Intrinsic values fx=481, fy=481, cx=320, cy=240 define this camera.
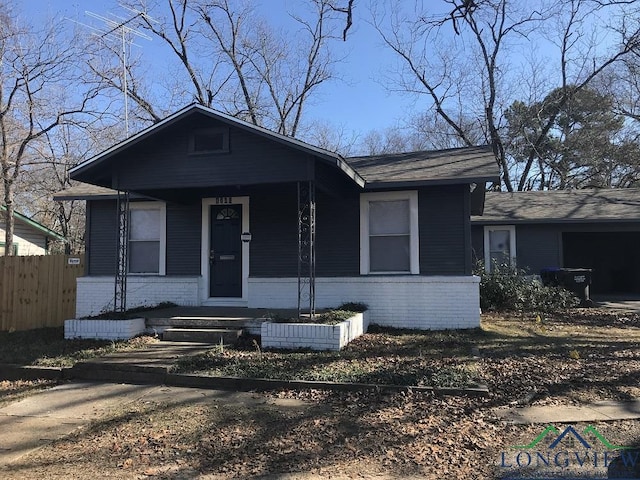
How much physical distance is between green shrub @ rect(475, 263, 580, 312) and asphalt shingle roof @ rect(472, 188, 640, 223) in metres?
3.67

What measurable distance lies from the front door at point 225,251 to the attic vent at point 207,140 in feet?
6.50

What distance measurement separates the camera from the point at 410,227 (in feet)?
31.9

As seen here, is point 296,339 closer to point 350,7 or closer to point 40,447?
point 40,447

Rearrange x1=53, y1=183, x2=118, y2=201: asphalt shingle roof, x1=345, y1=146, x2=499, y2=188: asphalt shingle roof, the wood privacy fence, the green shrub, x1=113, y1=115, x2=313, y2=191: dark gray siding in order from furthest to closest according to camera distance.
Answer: the green shrub
the wood privacy fence
x1=53, y1=183, x2=118, y2=201: asphalt shingle roof
x1=345, y1=146, x2=499, y2=188: asphalt shingle roof
x1=113, y1=115, x2=313, y2=191: dark gray siding

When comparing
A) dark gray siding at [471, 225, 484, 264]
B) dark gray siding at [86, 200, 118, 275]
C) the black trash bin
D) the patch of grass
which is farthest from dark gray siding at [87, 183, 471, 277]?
dark gray siding at [471, 225, 484, 264]

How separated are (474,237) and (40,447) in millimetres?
Answer: 14609

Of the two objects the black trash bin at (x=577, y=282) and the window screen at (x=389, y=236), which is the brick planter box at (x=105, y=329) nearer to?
the window screen at (x=389, y=236)

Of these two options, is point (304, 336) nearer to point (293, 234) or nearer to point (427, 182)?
point (293, 234)

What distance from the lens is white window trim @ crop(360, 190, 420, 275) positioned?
9.67 meters

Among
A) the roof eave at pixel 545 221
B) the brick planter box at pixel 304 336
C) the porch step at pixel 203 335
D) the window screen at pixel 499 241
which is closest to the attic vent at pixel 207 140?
the porch step at pixel 203 335

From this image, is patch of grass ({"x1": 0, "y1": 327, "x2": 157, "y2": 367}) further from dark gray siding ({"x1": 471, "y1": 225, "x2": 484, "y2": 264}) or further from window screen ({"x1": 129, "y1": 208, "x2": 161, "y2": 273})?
dark gray siding ({"x1": 471, "y1": 225, "x2": 484, "y2": 264})

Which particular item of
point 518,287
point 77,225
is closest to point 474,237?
point 518,287

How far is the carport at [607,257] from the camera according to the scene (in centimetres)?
1988

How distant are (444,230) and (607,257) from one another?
14397 millimetres
